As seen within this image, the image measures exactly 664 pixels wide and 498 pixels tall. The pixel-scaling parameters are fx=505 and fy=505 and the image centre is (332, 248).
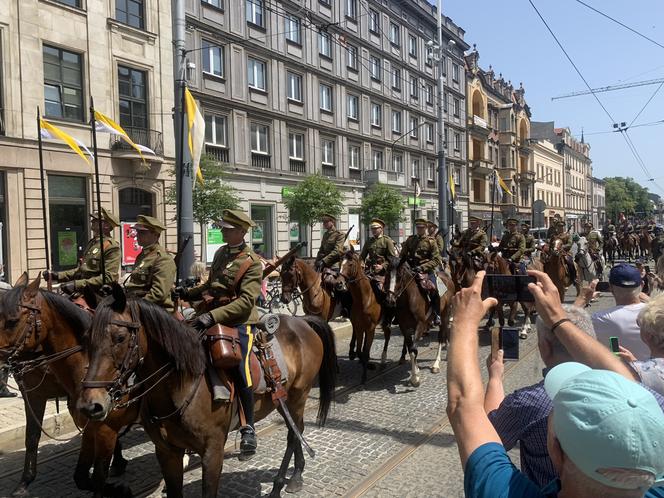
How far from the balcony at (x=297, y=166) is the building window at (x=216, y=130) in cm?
462

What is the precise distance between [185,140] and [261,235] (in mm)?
16460

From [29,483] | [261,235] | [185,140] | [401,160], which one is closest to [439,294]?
[185,140]

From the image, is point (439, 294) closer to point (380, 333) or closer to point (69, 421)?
point (380, 333)

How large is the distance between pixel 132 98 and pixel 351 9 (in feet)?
58.5

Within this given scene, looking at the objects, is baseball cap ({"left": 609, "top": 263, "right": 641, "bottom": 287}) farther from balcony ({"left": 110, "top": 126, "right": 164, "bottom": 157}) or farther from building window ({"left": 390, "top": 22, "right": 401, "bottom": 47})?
building window ({"left": 390, "top": 22, "right": 401, "bottom": 47})

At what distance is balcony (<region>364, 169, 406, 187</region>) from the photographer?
3253 centimetres

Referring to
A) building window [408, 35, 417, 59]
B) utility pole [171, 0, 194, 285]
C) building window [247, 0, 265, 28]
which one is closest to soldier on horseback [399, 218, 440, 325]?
utility pole [171, 0, 194, 285]

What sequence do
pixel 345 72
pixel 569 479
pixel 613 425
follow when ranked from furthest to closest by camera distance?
pixel 345 72 < pixel 569 479 < pixel 613 425

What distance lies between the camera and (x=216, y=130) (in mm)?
23125

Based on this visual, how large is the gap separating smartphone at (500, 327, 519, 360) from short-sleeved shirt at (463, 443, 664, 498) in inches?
39.7

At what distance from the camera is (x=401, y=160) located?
37469mm

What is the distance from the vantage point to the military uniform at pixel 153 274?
5.09 meters

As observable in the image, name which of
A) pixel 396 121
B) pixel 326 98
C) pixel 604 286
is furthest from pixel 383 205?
pixel 604 286

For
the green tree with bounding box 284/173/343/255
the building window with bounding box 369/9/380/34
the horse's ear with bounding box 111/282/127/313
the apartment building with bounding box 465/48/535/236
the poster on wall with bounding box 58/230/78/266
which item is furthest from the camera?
the apartment building with bounding box 465/48/535/236
